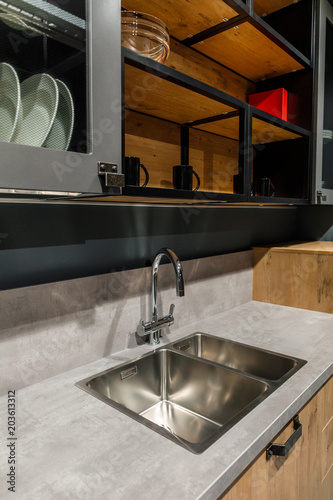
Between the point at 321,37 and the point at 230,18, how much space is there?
763mm

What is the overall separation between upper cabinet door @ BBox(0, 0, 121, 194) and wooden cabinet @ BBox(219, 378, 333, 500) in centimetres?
74

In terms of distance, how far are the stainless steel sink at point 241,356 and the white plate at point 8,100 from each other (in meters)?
0.99

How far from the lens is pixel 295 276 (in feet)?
6.11

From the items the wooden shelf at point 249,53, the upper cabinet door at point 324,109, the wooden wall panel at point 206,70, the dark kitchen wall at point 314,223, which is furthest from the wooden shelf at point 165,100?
the dark kitchen wall at point 314,223

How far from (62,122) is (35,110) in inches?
2.2

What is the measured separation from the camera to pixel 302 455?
1.03 meters

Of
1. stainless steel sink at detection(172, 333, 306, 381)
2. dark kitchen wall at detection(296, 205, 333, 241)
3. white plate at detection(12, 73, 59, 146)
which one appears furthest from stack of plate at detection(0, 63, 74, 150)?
dark kitchen wall at detection(296, 205, 333, 241)

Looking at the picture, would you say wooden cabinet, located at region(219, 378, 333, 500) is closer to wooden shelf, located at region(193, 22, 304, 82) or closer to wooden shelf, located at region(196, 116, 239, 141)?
wooden shelf, located at region(196, 116, 239, 141)

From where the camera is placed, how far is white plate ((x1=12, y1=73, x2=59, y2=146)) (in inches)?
26.4

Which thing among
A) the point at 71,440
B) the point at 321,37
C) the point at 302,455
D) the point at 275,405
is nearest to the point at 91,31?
the point at 71,440

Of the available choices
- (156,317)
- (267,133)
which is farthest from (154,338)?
(267,133)

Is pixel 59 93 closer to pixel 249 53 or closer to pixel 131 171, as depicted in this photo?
pixel 131 171

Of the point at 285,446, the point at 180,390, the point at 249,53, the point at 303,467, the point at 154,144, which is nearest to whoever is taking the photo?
the point at 285,446

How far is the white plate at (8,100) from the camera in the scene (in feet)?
2.11
